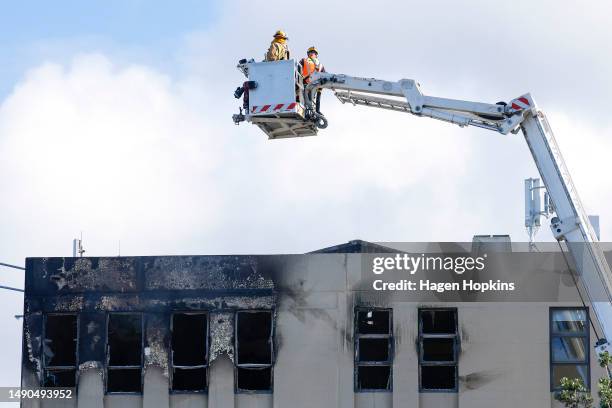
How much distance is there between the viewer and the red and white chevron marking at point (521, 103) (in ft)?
69.6

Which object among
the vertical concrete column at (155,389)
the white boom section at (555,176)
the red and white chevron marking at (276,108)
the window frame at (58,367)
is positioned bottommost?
the vertical concrete column at (155,389)

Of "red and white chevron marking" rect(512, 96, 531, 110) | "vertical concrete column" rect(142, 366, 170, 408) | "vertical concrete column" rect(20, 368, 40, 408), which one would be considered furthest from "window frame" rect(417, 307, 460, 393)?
"vertical concrete column" rect(20, 368, 40, 408)

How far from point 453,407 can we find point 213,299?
221 inches

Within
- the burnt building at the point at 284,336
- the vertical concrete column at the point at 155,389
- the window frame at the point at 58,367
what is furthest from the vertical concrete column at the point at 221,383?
the window frame at the point at 58,367

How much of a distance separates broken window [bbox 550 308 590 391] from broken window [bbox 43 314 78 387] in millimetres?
10284

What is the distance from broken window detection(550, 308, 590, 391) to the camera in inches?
945

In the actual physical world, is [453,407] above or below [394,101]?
below

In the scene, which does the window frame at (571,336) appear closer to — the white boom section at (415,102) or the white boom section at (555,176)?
the white boom section at (555,176)

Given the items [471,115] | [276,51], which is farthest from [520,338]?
[276,51]

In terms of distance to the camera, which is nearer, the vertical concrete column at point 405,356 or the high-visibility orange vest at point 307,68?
the high-visibility orange vest at point 307,68

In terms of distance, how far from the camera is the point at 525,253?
24.2m

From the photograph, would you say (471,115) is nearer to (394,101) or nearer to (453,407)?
(394,101)

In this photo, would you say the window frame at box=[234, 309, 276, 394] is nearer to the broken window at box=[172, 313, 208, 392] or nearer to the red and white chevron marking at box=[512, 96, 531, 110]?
the broken window at box=[172, 313, 208, 392]

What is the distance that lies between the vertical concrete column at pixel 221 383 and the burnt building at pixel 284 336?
0.10 feet
